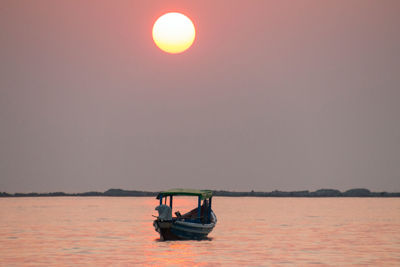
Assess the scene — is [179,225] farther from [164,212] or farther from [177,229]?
[164,212]

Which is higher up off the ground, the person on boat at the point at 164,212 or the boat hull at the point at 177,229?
the person on boat at the point at 164,212

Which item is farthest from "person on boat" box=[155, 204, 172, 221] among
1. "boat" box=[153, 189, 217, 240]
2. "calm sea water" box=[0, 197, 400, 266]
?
"calm sea water" box=[0, 197, 400, 266]

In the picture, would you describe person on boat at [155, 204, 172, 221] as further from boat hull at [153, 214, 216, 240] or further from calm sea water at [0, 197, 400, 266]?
calm sea water at [0, 197, 400, 266]

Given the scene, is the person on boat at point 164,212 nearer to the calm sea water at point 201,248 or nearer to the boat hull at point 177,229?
the boat hull at point 177,229

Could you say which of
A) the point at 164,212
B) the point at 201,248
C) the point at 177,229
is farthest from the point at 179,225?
the point at 201,248

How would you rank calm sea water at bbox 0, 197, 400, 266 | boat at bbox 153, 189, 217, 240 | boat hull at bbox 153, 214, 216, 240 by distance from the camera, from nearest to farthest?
1. calm sea water at bbox 0, 197, 400, 266
2. boat at bbox 153, 189, 217, 240
3. boat hull at bbox 153, 214, 216, 240

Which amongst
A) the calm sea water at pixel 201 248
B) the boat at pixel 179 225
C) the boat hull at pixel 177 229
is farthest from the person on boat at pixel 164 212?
the calm sea water at pixel 201 248

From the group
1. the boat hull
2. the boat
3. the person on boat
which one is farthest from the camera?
the boat hull

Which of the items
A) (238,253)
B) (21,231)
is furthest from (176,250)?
(21,231)

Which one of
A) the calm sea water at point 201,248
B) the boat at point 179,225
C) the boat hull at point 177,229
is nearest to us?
the calm sea water at point 201,248

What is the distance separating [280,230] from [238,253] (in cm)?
2417

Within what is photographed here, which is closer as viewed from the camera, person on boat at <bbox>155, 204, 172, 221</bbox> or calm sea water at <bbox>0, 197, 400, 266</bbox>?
calm sea water at <bbox>0, 197, 400, 266</bbox>

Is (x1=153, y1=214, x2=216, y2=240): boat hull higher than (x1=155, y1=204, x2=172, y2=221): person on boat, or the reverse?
(x1=155, y1=204, x2=172, y2=221): person on boat

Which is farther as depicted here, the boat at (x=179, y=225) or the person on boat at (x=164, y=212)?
the boat at (x=179, y=225)
